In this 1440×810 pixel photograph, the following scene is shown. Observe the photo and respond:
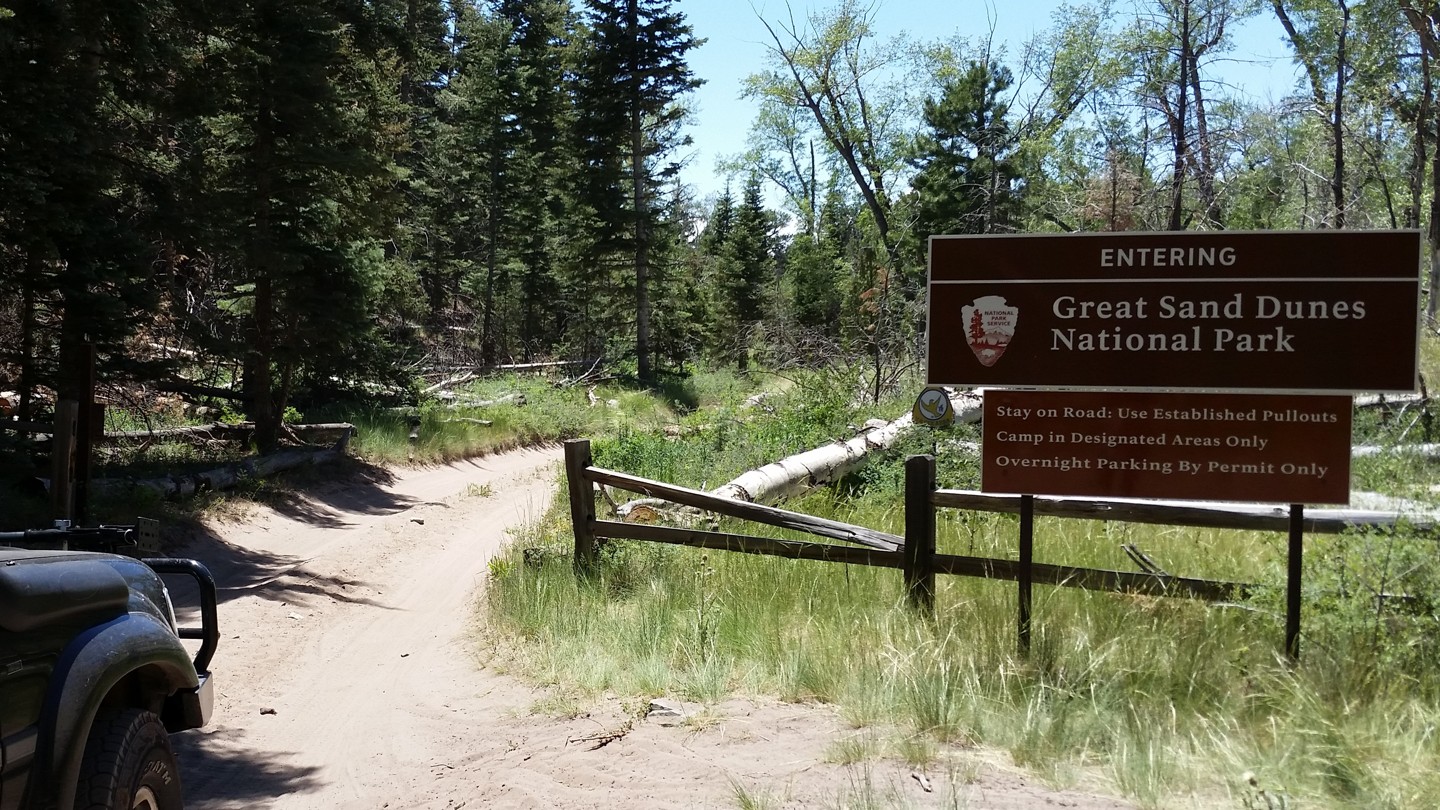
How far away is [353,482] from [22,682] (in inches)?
587

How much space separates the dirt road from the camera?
4844 mm

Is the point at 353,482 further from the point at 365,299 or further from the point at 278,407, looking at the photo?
the point at 365,299

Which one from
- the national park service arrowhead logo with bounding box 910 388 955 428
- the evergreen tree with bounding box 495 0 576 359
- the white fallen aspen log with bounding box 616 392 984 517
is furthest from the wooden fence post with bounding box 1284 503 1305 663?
the evergreen tree with bounding box 495 0 576 359

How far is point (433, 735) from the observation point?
22.0 feet

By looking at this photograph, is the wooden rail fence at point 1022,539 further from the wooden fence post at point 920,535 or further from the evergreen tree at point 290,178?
the evergreen tree at point 290,178

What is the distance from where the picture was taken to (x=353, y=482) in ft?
56.1

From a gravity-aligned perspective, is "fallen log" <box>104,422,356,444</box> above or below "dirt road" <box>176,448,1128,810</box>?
above

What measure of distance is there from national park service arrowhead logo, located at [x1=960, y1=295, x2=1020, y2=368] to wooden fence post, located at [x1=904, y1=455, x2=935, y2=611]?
0.80m

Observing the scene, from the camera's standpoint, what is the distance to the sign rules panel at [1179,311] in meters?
5.76

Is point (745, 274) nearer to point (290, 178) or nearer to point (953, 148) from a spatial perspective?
point (953, 148)

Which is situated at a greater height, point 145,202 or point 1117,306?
point 145,202

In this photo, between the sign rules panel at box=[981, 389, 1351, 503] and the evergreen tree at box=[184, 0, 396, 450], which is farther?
the evergreen tree at box=[184, 0, 396, 450]

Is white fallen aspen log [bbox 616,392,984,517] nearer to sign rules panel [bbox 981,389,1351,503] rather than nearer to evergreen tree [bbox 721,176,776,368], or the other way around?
sign rules panel [bbox 981,389,1351,503]

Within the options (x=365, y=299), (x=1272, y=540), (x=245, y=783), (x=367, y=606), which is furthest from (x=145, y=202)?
(x=1272, y=540)
